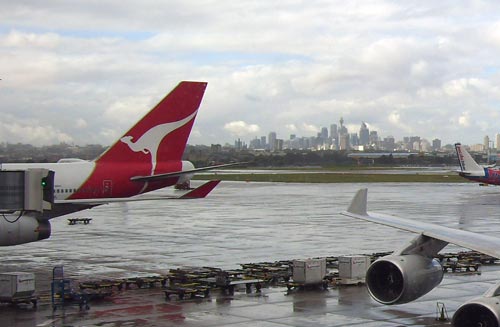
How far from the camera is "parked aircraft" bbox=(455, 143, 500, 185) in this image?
75688mm

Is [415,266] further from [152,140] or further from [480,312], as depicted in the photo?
[152,140]

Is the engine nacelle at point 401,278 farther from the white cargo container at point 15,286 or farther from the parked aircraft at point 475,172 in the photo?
the parked aircraft at point 475,172

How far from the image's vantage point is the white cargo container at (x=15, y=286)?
19.6m

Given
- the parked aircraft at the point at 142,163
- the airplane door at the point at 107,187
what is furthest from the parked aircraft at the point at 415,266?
the airplane door at the point at 107,187

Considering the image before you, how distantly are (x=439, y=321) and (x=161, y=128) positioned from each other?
1817 centimetres

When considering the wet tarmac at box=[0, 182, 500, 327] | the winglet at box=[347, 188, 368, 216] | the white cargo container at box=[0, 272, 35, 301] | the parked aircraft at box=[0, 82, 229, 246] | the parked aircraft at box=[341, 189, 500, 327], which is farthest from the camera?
the parked aircraft at box=[0, 82, 229, 246]

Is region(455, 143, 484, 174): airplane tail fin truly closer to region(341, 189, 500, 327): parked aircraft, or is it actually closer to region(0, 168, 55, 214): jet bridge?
region(0, 168, 55, 214): jet bridge

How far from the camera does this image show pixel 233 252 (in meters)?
30.1

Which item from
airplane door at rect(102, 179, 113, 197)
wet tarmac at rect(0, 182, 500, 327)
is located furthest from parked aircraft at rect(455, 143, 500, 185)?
airplane door at rect(102, 179, 113, 197)

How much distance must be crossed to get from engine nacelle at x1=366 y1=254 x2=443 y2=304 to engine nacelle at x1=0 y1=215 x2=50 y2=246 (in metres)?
12.3

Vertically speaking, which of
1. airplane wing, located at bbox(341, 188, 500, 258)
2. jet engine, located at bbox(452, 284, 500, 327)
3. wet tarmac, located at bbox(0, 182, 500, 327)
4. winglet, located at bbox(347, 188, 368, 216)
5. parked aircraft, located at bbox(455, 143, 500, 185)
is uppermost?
parked aircraft, located at bbox(455, 143, 500, 185)

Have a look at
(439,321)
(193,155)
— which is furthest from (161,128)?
(193,155)

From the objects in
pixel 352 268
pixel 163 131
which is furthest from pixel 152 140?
pixel 352 268

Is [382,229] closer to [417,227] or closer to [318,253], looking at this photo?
[318,253]
